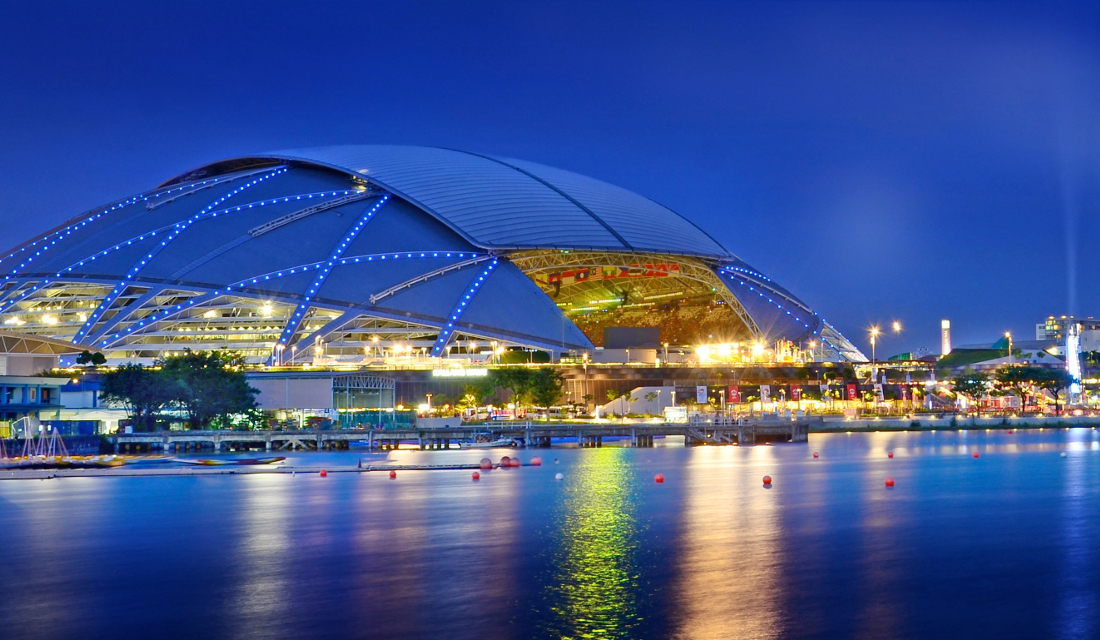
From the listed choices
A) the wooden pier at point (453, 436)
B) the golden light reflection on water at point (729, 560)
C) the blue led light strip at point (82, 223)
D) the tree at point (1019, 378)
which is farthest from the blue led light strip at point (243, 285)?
the tree at point (1019, 378)

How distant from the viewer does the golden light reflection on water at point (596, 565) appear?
853 inches

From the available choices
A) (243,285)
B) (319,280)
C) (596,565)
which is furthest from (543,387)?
(596,565)

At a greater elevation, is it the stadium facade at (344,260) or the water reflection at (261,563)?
the stadium facade at (344,260)

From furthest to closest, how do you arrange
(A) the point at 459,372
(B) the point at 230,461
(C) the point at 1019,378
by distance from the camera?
1. (C) the point at 1019,378
2. (A) the point at 459,372
3. (B) the point at 230,461

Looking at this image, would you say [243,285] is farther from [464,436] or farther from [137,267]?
[464,436]

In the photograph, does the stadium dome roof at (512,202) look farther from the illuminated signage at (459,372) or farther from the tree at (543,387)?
the tree at (543,387)

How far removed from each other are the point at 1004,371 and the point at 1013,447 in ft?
158

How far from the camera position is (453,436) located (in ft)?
238

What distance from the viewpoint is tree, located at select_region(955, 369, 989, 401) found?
112 meters

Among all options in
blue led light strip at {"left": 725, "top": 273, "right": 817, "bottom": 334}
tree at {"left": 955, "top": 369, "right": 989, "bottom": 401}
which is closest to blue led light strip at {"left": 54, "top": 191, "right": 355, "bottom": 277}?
blue led light strip at {"left": 725, "top": 273, "right": 817, "bottom": 334}

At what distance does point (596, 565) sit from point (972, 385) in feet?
304

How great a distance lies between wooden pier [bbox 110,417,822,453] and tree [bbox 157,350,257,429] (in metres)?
1.87

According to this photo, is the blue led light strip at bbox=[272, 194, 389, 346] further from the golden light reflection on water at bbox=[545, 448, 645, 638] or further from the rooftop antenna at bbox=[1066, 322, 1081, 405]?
the rooftop antenna at bbox=[1066, 322, 1081, 405]

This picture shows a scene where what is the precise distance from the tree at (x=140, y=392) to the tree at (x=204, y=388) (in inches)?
25.1
